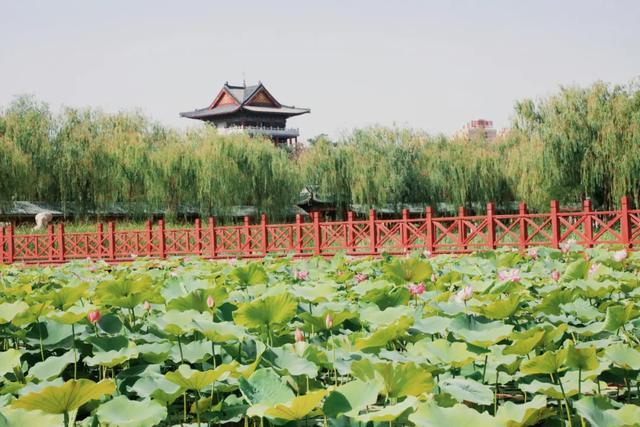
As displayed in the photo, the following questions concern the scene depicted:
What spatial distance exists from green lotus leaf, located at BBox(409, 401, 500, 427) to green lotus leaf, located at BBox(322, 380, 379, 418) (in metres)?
0.16

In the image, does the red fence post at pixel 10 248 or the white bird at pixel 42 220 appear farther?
the white bird at pixel 42 220

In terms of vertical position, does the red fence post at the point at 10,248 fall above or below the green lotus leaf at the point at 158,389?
below

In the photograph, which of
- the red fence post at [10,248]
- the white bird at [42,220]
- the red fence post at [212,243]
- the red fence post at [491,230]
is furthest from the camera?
the white bird at [42,220]

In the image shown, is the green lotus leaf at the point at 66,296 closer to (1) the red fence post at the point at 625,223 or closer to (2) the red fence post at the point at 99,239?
(1) the red fence post at the point at 625,223

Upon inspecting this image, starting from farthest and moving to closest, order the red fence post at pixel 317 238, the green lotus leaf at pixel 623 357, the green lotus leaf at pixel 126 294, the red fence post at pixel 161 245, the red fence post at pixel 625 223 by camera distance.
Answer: the red fence post at pixel 161 245 → the red fence post at pixel 317 238 → the red fence post at pixel 625 223 → the green lotus leaf at pixel 126 294 → the green lotus leaf at pixel 623 357

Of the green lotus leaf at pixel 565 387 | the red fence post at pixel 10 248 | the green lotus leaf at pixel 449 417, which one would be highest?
the green lotus leaf at pixel 449 417

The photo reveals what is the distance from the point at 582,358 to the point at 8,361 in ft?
4.29

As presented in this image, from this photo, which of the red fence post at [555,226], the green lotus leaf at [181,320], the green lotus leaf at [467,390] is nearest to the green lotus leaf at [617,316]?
the green lotus leaf at [467,390]

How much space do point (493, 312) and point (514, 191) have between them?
23.5m

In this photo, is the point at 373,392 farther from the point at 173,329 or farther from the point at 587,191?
the point at 587,191

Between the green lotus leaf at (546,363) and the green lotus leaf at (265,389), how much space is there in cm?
50

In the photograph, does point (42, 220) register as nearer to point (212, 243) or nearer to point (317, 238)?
point (212, 243)

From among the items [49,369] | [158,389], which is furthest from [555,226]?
[158,389]

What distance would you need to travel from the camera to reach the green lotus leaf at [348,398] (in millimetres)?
1424
